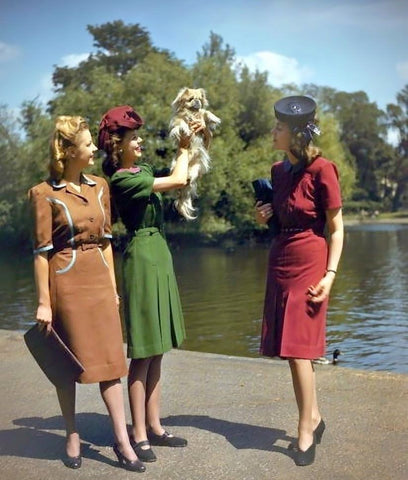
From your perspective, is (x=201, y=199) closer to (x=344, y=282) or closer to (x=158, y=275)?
(x=344, y=282)

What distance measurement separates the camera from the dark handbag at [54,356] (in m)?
4.23

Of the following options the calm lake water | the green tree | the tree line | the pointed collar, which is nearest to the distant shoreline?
the green tree

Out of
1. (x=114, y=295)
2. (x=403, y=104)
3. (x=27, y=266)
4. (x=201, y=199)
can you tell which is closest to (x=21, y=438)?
(x=114, y=295)

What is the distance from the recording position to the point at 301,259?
14.3 feet

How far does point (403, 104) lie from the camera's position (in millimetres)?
83375

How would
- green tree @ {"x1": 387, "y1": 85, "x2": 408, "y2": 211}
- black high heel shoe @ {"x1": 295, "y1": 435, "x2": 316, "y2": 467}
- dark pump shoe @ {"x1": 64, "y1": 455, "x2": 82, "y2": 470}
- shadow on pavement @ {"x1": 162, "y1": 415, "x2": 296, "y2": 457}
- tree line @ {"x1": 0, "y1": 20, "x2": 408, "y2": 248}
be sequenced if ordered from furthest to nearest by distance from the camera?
green tree @ {"x1": 387, "y1": 85, "x2": 408, "y2": 211} < tree line @ {"x1": 0, "y1": 20, "x2": 408, "y2": 248} < shadow on pavement @ {"x1": 162, "y1": 415, "x2": 296, "y2": 457} < dark pump shoe @ {"x1": 64, "y1": 455, "x2": 82, "y2": 470} < black high heel shoe @ {"x1": 295, "y1": 435, "x2": 316, "y2": 467}

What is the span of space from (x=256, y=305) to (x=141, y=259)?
12159 millimetres

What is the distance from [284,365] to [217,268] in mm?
20204

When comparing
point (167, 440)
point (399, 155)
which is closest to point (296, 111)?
point (167, 440)

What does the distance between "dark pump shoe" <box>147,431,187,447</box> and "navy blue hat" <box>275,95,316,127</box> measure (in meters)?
2.04

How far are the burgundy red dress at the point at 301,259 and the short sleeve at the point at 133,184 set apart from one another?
0.79 meters

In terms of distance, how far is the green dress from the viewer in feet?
14.5

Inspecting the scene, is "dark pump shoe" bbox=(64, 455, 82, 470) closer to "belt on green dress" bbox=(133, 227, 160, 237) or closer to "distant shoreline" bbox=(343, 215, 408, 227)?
"belt on green dress" bbox=(133, 227, 160, 237)

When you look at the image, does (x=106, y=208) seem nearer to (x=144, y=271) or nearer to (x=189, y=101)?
(x=144, y=271)
